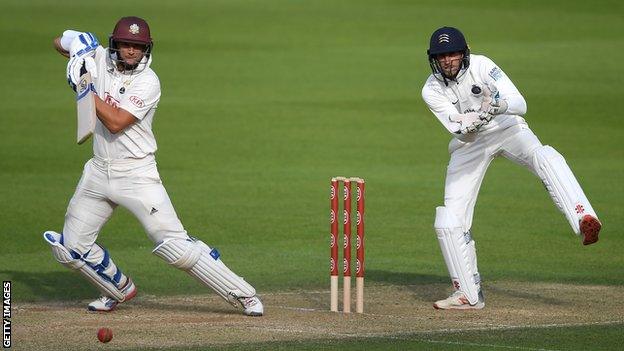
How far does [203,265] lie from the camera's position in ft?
31.9

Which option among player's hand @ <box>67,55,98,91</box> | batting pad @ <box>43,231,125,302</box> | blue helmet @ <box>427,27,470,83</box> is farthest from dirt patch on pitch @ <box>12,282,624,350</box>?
blue helmet @ <box>427,27,470,83</box>

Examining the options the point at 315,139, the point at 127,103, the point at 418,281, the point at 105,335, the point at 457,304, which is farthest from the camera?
the point at 315,139

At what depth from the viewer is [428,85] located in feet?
34.4

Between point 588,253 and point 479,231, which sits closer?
point 588,253

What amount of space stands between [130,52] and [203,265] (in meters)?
1.49

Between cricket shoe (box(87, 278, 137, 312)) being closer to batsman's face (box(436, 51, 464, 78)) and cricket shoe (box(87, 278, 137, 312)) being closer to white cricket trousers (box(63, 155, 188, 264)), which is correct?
white cricket trousers (box(63, 155, 188, 264))

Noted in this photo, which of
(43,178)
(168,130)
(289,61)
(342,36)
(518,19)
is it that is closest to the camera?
(43,178)

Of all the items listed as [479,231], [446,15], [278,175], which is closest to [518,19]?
[446,15]

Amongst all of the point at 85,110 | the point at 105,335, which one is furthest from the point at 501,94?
the point at 105,335

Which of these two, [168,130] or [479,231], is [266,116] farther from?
[479,231]

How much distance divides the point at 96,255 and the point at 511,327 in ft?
9.17

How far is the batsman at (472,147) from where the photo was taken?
10.1 metres

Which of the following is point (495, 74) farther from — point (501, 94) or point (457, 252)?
point (457, 252)

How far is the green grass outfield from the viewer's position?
1252 centimetres
